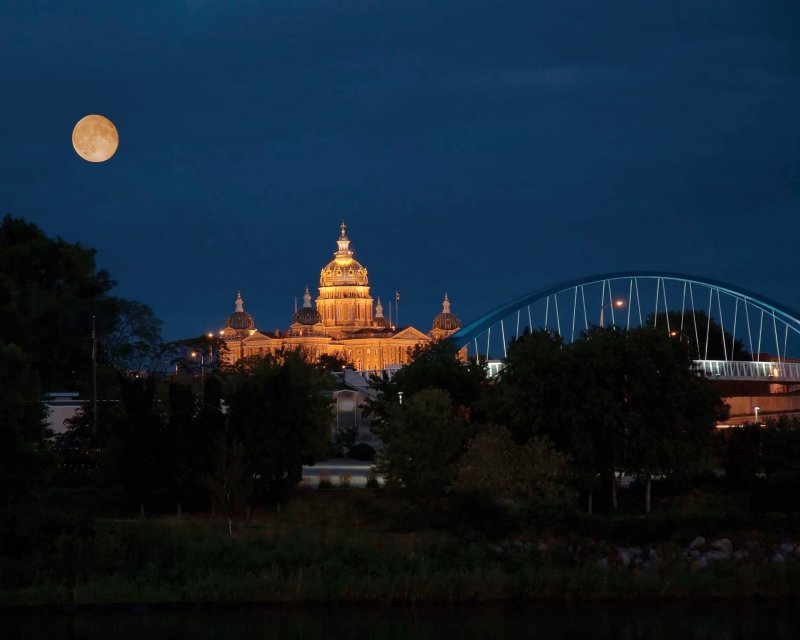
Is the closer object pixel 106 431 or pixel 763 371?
pixel 106 431

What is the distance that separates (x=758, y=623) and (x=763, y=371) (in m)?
70.5

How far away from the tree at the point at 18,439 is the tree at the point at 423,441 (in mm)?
12813

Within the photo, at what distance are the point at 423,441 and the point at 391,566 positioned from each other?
11971 millimetres

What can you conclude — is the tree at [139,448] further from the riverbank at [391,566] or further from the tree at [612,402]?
the tree at [612,402]

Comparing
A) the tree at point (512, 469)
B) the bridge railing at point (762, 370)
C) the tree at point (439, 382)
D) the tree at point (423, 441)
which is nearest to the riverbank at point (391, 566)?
the tree at point (512, 469)

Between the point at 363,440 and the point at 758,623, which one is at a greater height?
the point at 363,440

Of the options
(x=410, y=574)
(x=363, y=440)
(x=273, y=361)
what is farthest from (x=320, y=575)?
(x=363, y=440)

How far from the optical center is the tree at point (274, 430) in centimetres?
4888

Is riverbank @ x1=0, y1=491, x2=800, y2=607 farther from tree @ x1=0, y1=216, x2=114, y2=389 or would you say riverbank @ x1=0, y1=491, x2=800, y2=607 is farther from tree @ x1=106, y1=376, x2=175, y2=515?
tree @ x1=0, y1=216, x2=114, y2=389

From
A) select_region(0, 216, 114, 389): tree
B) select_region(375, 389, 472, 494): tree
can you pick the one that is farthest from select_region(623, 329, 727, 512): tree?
select_region(0, 216, 114, 389): tree

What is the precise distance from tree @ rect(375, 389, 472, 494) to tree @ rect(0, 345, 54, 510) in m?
12.8

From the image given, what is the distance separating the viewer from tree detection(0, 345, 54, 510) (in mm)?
39469

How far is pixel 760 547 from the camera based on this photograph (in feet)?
134

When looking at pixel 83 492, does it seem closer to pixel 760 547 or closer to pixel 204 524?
pixel 204 524
